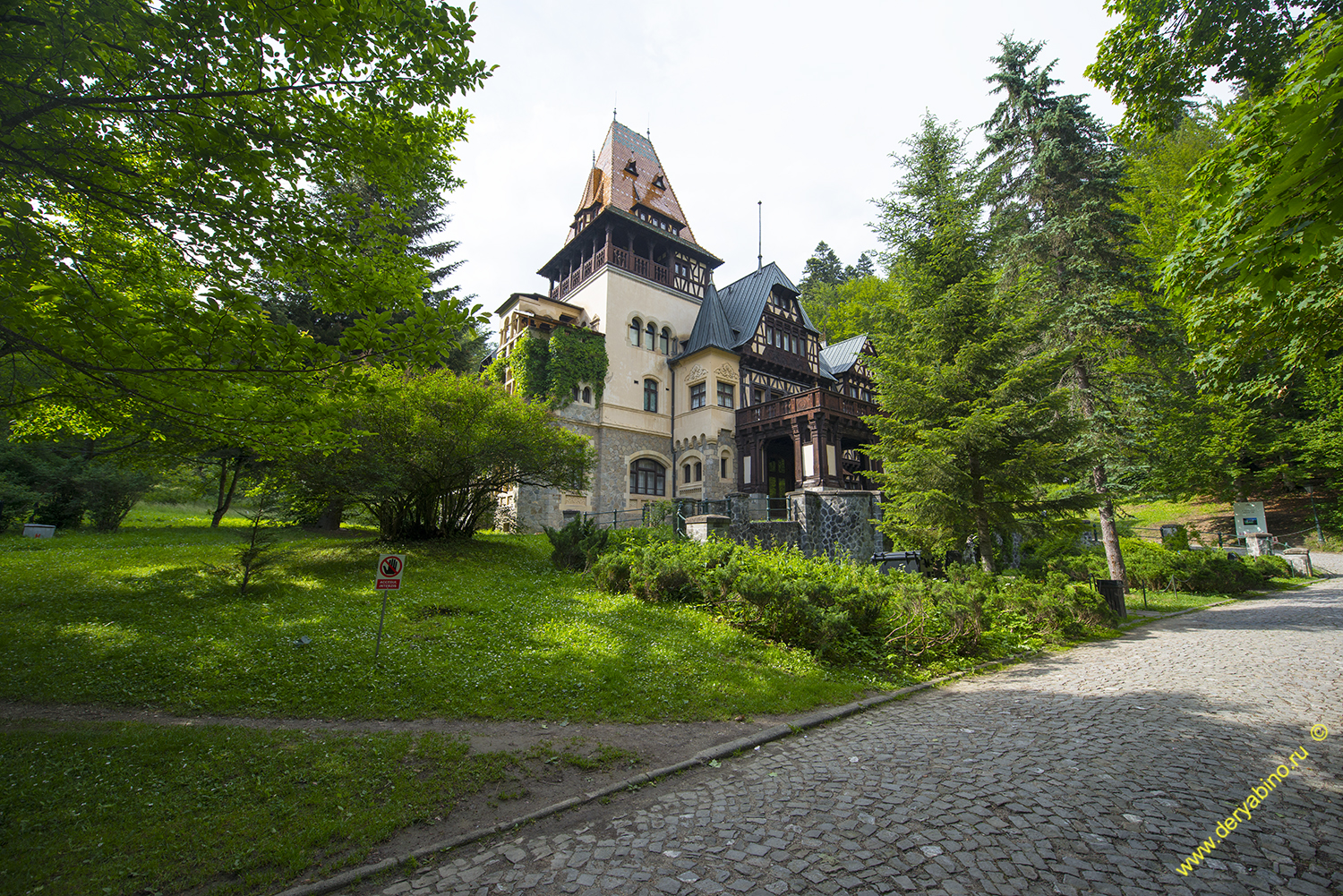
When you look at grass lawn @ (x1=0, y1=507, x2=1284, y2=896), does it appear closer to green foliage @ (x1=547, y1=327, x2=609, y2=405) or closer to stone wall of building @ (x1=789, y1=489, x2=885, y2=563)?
stone wall of building @ (x1=789, y1=489, x2=885, y2=563)

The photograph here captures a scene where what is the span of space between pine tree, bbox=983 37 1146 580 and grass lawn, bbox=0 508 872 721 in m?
14.8

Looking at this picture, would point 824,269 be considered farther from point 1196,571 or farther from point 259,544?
point 259,544

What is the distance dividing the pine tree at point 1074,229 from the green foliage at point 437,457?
564 inches

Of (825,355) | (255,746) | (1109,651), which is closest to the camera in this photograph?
(255,746)

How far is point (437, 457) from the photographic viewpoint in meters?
13.4

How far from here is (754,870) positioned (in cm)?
316

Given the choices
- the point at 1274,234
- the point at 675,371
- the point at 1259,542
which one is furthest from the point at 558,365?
the point at 1259,542

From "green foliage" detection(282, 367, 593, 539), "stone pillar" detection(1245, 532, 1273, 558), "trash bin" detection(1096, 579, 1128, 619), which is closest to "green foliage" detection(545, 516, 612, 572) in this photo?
"green foliage" detection(282, 367, 593, 539)

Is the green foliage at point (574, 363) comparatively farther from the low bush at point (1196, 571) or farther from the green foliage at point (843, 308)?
the low bush at point (1196, 571)

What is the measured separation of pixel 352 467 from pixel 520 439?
12.5 feet

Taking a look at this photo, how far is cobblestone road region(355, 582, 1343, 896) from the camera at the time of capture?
3.06 m

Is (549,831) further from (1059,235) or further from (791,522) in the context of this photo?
(1059,235)

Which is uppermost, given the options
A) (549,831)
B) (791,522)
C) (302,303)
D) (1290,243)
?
(302,303)

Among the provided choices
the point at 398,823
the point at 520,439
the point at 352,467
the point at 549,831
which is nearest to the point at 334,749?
the point at 398,823
